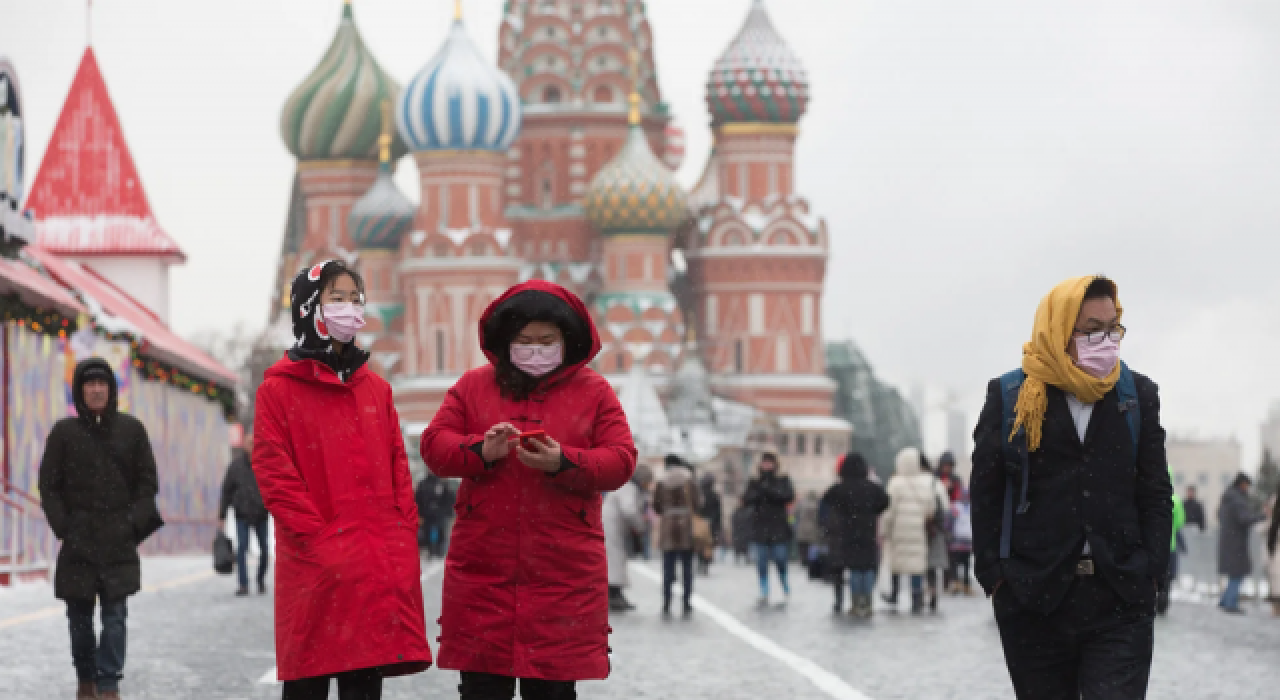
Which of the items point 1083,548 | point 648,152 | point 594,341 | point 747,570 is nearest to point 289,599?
point 594,341

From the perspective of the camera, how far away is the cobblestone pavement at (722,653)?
450 inches

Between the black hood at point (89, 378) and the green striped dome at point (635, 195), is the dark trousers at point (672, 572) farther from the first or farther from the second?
the green striped dome at point (635, 195)

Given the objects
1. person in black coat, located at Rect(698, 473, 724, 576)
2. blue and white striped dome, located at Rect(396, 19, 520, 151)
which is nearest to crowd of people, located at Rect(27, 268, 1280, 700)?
person in black coat, located at Rect(698, 473, 724, 576)

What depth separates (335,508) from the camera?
6684 millimetres

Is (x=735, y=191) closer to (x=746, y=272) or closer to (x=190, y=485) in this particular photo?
(x=746, y=272)

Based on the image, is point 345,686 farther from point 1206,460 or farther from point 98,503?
point 1206,460

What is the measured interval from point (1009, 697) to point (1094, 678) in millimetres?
4794

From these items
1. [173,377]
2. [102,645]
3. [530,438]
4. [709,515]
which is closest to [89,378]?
[102,645]

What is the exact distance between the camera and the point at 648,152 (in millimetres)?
81750

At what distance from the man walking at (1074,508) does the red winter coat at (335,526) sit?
1.50m

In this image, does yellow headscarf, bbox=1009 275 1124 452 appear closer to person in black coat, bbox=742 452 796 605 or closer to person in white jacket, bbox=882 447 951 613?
person in white jacket, bbox=882 447 951 613

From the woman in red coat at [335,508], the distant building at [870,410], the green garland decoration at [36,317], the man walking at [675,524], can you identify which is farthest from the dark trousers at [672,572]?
the distant building at [870,410]

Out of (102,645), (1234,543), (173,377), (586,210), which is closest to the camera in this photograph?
(102,645)

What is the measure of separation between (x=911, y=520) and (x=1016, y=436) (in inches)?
500
